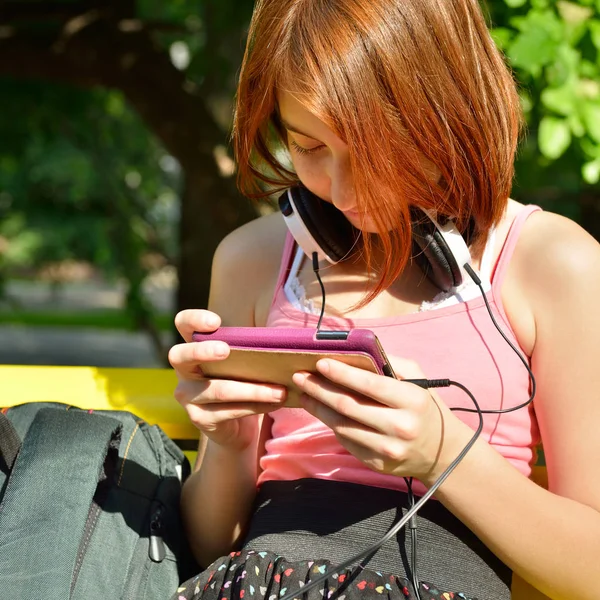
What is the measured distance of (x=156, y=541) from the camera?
5.51 feet

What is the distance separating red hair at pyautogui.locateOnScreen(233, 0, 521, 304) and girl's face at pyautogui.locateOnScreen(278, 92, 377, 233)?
0.03m

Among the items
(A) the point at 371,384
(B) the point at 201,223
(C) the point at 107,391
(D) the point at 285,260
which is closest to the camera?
(A) the point at 371,384

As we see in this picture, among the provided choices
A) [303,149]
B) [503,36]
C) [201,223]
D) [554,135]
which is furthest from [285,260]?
[201,223]

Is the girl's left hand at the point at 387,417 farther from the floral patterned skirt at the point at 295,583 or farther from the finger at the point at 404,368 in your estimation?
the floral patterned skirt at the point at 295,583

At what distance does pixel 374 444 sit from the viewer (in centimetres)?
126

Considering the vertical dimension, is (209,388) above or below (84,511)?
above

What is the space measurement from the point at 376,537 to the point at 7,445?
74cm

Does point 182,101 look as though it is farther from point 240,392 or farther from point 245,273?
point 240,392

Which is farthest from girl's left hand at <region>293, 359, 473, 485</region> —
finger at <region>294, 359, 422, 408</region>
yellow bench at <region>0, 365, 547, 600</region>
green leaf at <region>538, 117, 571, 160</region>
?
green leaf at <region>538, 117, 571, 160</region>

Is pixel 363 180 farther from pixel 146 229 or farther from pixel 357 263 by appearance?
pixel 146 229

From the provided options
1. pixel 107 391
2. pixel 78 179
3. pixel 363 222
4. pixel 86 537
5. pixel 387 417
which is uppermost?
pixel 363 222

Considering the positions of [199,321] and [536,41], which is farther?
[536,41]

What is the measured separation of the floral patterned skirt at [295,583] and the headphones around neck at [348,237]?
54 centimetres

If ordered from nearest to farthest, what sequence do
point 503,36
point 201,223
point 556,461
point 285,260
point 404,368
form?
point 404,368
point 556,461
point 285,260
point 503,36
point 201,223
